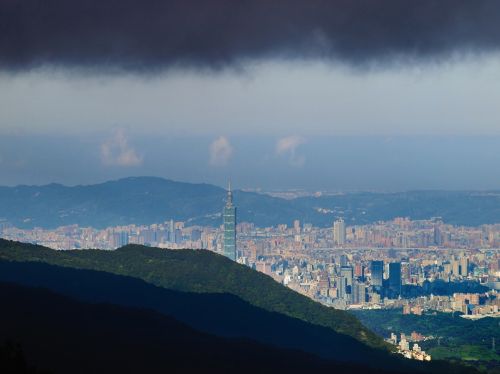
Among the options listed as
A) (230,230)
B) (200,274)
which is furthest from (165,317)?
(230,230)

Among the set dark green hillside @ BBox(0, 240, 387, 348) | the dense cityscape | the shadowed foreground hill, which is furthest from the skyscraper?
the shadowed foreground hill

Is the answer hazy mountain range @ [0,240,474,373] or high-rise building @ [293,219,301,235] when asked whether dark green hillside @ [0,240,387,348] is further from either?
high-rise building @ [293,219,301,235]

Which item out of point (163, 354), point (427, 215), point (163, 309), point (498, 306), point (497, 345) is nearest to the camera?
point (163, 354)

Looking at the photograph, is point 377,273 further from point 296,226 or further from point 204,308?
point 204,308

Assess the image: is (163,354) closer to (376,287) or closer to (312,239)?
(376,287)

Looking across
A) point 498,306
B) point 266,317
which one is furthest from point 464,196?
point 266,317

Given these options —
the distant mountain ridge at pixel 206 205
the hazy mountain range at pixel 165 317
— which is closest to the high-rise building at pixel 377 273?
the distant mountain ridge at pixel 206 205

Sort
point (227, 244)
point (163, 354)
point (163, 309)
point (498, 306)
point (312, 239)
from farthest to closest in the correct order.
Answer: point (312, 239), point (227, 244), point (498, 306), point (163, 309), point (163, 354)
